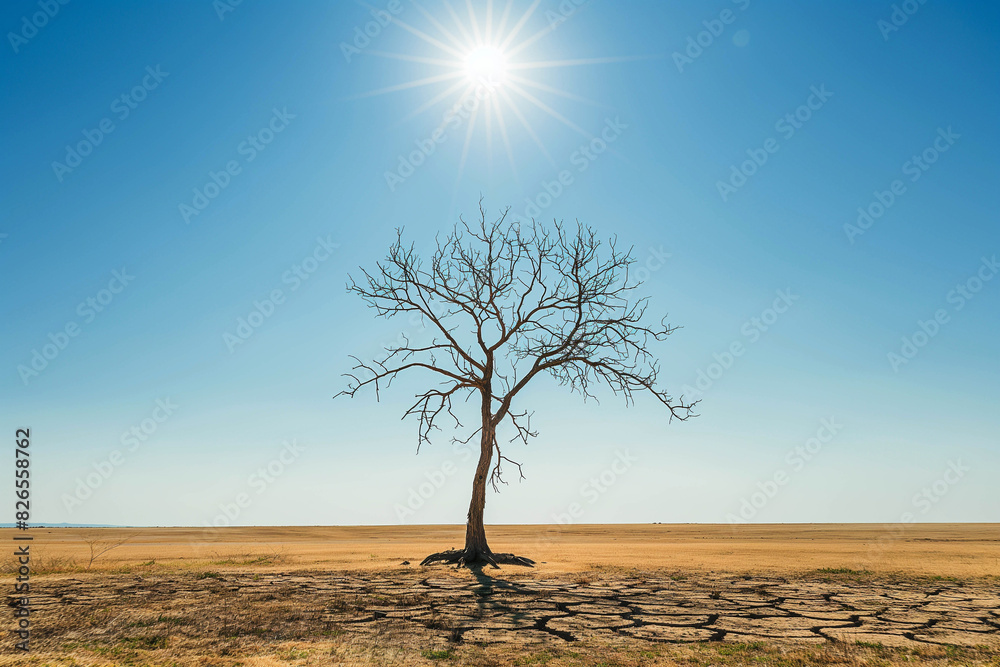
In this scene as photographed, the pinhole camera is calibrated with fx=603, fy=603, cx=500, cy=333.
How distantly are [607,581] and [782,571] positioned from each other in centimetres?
547

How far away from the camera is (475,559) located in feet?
57.1

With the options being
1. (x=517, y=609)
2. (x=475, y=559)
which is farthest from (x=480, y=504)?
(x=517, y=609)

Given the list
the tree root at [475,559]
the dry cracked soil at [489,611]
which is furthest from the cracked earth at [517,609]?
the tree root at [475,559]

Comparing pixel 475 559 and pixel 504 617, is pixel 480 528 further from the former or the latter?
pixel 504 617

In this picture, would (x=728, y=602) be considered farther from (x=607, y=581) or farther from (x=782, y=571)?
(x=782, y=571)

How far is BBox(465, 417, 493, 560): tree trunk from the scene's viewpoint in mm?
17625

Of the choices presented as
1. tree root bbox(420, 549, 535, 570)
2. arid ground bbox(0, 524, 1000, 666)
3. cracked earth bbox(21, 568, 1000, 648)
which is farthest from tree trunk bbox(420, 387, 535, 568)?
cracked earth bbox(21, 568, 1000, 648)

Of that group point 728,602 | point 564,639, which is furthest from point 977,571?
point 564,639

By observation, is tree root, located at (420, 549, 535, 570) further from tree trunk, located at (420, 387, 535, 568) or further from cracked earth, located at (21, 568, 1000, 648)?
cracked earth, located at (21, 568, 1000, 648)

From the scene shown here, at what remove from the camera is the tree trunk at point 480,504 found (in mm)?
17625

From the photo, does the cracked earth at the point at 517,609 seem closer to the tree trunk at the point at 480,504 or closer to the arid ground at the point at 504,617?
the arid ground at the point at 504,617

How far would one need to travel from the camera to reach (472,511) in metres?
18.1

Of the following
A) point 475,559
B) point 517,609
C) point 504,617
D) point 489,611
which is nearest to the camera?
point 504,617

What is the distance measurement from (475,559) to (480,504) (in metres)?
1.58
